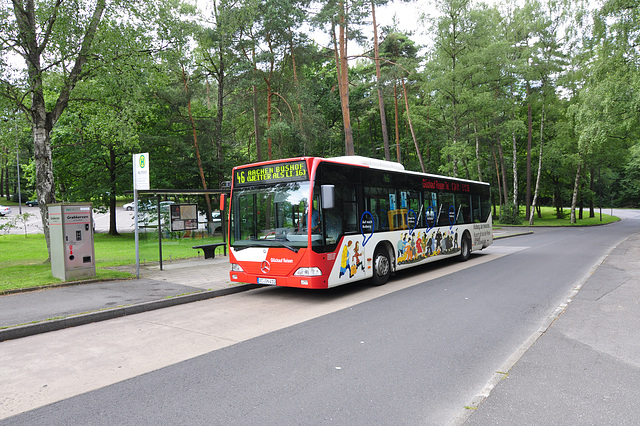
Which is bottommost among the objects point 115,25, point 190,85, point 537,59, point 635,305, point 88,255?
point 635,305

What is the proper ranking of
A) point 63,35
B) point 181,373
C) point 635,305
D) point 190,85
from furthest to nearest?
point 190,85
point 63,35
point 635,305
point 181,373

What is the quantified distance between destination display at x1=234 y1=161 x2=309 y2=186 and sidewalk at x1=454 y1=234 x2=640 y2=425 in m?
5.27

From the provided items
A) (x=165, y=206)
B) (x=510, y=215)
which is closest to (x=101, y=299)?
(x=165, y=206)

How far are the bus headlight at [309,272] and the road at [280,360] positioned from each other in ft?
2.04

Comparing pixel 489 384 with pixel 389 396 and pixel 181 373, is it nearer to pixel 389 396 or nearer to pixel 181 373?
pixel 389 396

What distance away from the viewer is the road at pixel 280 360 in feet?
12.5

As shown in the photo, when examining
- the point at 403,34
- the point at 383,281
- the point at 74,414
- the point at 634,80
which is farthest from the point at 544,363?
the point at 403,34

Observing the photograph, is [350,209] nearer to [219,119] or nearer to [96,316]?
[96,316]

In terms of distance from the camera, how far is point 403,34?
34.3m

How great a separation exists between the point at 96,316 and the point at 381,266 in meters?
6.36

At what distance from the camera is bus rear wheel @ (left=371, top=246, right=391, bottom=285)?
10.3 m

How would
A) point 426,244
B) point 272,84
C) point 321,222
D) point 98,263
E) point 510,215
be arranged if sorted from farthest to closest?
point 510,215
point 272,84
point 98,263
point 426,244
point 321,222

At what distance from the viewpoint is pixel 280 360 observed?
5066 mm

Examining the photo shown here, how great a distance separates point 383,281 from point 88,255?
7630mm
